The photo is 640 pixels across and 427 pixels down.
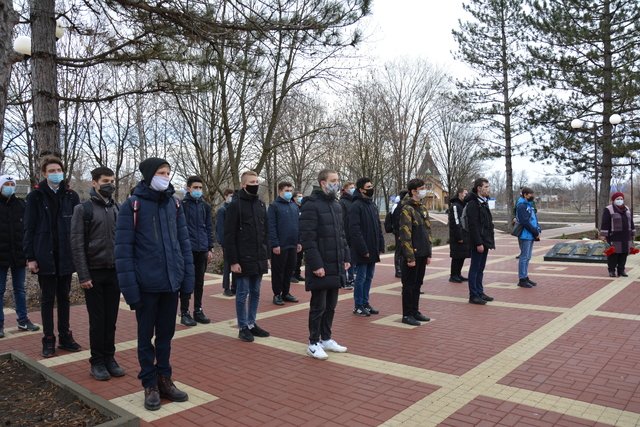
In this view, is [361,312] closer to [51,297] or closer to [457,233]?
[457,233]

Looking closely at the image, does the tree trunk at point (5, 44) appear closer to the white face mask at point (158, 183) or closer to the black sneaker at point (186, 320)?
the white face mask at point (158, 183)

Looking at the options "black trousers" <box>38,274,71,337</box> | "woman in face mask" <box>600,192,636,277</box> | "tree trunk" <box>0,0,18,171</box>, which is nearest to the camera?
"tree trunk" <box>0,0,18,171</box>

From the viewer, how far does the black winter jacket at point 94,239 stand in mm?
4781

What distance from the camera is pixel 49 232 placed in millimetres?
5531

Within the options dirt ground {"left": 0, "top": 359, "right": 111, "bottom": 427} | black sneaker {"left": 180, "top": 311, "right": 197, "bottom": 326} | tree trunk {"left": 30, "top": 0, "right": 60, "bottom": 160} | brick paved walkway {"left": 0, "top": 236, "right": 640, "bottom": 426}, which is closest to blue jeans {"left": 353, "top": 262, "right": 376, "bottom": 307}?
brick paved walkway {"left": 0, "top": 236, "right": 640, "bottom": 426}

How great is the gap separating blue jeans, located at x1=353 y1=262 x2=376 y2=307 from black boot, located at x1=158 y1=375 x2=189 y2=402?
3593 mm

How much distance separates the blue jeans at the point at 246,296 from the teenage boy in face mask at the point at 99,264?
63.1 inches

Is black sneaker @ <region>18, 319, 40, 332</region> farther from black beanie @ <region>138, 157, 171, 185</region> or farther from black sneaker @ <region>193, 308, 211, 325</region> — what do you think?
black beanie @ <region>138, 157, 171, 185</region>

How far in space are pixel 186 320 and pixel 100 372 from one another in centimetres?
231

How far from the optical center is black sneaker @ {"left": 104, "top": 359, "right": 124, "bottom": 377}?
16.5ft

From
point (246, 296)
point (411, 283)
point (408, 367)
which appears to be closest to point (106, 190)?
point (246, 296)

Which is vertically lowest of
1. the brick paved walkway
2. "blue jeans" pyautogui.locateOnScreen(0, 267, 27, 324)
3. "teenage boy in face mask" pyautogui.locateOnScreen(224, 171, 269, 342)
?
the brick paved walkway

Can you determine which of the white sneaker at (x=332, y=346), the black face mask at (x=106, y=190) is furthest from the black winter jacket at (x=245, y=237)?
the black face mask at (x=106, y=190)

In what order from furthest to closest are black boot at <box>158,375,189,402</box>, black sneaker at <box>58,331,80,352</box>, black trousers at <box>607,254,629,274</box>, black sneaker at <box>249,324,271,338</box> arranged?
1. black trousers at <box>607,254,629,274</box>
2. black sneaker at <box>249,324,271,338</box>
3. black sneaker at <box>58,331,80,352</box>
4. black boot at <box>158,375,189,402</box>
